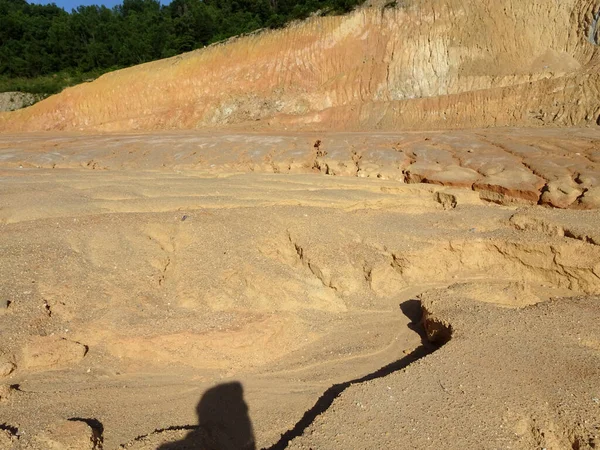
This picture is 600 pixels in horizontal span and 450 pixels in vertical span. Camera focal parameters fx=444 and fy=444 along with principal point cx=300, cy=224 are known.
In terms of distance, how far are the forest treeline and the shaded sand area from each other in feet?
57.8

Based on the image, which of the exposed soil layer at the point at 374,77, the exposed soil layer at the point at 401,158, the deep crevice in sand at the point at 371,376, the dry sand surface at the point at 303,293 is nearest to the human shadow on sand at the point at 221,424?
the dry sand surface at the point at 303,293

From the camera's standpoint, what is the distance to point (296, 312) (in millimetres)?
4332

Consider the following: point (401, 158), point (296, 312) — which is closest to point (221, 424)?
point (296, 312)

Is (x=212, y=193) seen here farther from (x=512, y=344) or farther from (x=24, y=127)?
(x=24, y=127)

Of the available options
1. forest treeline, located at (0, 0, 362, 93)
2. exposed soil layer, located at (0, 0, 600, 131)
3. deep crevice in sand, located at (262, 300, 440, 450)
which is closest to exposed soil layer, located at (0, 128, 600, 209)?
deep crevice in sand, located at (262, 300, 440, 450)

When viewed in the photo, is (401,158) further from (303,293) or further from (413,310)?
(303,293)

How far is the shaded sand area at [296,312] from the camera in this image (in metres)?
2.72

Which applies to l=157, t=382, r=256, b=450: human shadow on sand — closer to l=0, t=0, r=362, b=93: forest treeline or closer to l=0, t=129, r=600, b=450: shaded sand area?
l=0, t=129, r=600, b=450: shaded sand area

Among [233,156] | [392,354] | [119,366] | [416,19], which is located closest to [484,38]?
[416,19]

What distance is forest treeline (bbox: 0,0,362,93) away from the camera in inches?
908

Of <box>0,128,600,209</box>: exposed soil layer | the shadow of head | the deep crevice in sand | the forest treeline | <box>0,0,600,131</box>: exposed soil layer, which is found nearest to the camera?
the deep crevice in sand

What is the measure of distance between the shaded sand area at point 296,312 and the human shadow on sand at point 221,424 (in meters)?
0.01

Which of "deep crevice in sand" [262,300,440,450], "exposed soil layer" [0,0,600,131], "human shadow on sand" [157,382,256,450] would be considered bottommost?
"deep crevice in sand" [262,300,440,450]

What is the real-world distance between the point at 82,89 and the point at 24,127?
2.59m
